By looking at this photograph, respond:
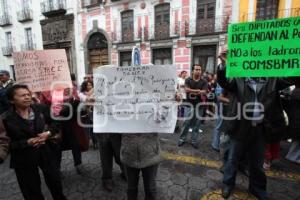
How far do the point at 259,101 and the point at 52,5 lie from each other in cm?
1846

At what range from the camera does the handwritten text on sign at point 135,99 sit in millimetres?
1945

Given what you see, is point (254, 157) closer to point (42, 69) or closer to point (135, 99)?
point (135, 99)

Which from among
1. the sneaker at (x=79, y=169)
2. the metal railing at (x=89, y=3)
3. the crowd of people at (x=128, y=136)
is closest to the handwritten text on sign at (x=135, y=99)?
the crowd of people at (x=128, y=136)

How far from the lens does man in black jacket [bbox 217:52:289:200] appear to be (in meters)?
2.41

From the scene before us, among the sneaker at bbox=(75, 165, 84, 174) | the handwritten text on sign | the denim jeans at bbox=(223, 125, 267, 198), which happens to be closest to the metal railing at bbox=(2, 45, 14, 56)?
the sneaker at bbox=(75, 165, 84, 174)

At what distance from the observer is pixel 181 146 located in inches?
180

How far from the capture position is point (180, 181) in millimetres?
3150

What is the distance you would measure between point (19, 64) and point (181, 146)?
343 centimetres

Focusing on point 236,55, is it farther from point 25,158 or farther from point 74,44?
point 74,44

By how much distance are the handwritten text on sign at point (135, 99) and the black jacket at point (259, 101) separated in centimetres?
93

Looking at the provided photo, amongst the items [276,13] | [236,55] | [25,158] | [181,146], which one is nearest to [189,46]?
[276,13]

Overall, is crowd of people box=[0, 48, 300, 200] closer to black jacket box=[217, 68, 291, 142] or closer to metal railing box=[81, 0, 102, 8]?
black jacket box=[217, 68, 291, 142]

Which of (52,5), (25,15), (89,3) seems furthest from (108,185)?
(25,15)

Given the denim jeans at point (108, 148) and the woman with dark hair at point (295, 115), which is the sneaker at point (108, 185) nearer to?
the denim jeans at point (108, 148)
